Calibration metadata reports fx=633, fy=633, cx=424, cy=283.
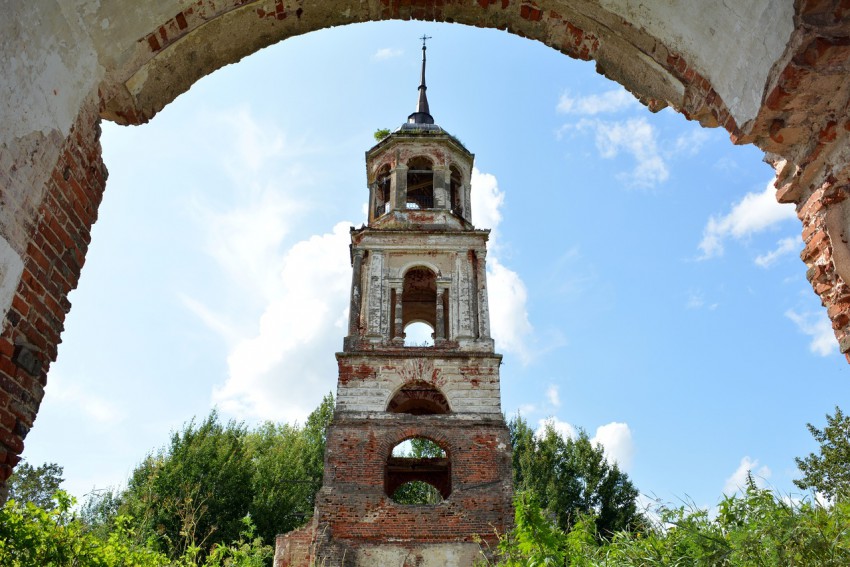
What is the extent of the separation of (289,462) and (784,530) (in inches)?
827

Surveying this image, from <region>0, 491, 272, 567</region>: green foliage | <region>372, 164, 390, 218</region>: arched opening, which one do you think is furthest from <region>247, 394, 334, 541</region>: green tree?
<region>0, 491, 272, 567</region>: green foliage

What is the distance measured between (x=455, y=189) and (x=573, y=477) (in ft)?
43.7

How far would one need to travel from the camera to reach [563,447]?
83.0 ft

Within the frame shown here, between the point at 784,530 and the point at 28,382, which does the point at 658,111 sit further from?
the point at 28,382

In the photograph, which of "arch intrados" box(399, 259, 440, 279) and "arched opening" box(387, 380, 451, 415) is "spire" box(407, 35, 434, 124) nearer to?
"arch intrados" box(399, 259, 440, 279)

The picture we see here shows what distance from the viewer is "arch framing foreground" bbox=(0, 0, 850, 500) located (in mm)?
2482

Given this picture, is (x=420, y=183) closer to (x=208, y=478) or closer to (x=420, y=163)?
(x=420, y=163)

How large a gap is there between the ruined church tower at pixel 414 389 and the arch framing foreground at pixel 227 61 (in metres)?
8.57

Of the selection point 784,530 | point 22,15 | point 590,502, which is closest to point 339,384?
point 784,530

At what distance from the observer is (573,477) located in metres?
24.3

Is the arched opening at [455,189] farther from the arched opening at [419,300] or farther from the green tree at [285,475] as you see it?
the green tree at [285,475]

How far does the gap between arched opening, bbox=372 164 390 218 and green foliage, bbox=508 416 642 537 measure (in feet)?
39.0

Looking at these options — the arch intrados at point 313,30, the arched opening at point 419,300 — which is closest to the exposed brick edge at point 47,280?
the arch intrados at point 313,30

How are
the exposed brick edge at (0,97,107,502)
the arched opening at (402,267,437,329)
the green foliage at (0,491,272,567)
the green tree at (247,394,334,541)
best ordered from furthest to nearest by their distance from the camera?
1. the green tree at (247,394,334,541)
2. the arched opening at (402,267,437,329)
3. the green foliage at (0,491,272,567)
4. the exposed brick edge at (0,97,107,502)
